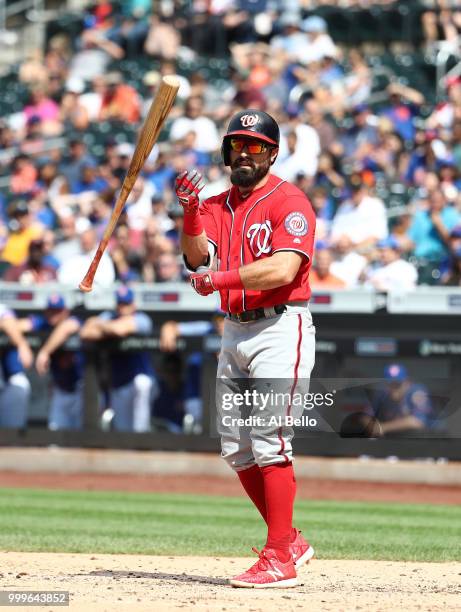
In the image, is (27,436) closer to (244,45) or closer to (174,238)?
(174,238)

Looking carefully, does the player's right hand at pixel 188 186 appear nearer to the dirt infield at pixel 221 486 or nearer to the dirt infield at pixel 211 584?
the dirt infield at pixel 211 584

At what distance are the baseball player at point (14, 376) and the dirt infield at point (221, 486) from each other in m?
0.57

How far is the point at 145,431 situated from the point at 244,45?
6788mm

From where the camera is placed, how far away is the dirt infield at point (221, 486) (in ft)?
35.3

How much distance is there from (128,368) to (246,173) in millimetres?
6180

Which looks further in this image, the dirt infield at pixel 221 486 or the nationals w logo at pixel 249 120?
the dirt infield at pixel 221 486

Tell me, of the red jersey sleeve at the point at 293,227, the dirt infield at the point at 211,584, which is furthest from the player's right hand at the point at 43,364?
the red jersey sleeve at the point at 293,227

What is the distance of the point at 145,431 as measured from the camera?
38.4 feet

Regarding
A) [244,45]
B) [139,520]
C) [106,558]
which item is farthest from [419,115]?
[106,558]

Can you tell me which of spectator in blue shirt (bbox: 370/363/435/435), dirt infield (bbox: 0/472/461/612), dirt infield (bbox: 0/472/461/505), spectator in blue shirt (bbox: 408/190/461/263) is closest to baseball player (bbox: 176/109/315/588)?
dirt infield (bbox: 0/472/461/612)

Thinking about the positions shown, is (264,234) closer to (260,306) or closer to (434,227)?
(260,306)

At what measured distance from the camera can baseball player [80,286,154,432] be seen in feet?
38.2

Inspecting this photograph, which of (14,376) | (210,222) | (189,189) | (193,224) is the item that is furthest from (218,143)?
(189,189)
